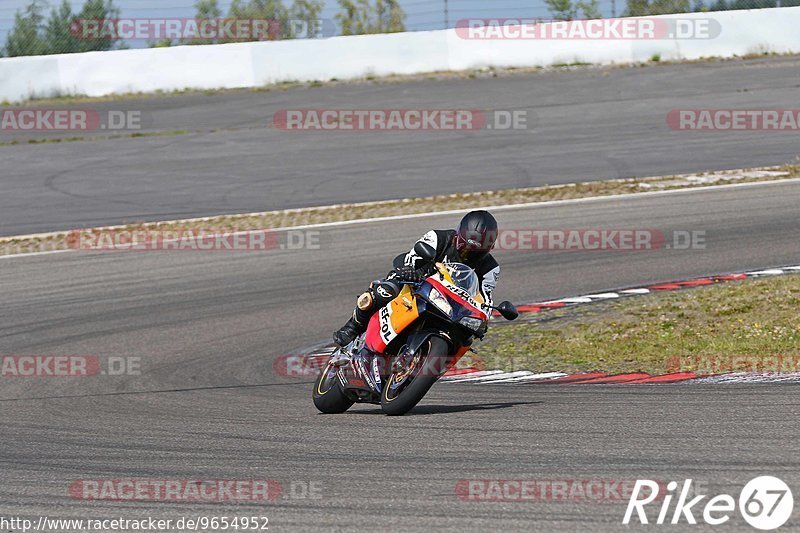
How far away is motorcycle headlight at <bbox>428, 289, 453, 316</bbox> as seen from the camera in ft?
25.2

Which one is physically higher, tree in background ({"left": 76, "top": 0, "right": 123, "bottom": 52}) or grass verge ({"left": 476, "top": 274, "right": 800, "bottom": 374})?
tree in background ({"left": 76, "top": 0, "right": 123, "bottom": 52})

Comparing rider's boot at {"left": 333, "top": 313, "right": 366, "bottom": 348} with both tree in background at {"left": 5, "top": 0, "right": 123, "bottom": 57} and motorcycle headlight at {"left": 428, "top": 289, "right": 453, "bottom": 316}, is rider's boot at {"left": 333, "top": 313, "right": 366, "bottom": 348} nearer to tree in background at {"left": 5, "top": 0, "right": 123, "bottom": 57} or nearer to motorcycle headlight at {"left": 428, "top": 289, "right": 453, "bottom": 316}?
motorcycle headlight at {"left": 428, "top": 289, "right": 453, "bottom": 316}

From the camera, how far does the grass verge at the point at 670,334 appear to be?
32.9 feet

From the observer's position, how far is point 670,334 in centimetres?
1134

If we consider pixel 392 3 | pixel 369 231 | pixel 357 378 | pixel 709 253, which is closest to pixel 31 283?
pixel 369 231

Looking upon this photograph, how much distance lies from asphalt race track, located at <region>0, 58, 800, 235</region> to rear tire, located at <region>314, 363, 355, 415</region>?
976cm

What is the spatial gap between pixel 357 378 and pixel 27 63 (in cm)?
2281

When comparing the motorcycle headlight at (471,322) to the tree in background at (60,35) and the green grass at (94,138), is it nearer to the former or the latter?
the green grass at (94,138)

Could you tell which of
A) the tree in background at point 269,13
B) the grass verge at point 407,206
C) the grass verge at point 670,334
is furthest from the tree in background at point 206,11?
the grass verge at point 670,334

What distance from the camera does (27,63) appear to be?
28516 mm

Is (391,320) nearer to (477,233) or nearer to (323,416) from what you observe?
(477,233)

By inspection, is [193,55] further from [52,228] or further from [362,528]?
[362,528]

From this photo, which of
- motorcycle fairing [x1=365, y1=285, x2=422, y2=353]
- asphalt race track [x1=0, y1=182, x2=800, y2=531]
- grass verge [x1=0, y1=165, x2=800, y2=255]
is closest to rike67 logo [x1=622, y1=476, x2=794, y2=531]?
asphalt race track [x1=0, y1=182, x2=800, y2=531]

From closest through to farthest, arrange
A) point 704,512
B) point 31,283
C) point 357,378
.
Result: point 704,512 → point 357,378 → point 31,283
